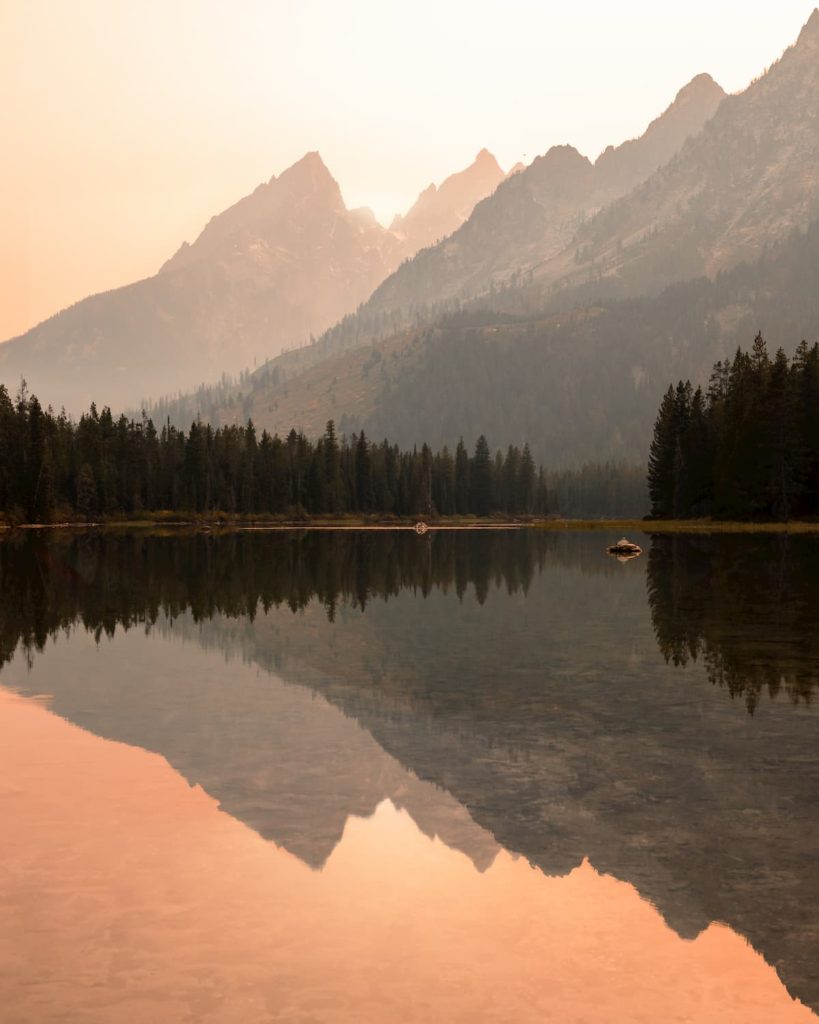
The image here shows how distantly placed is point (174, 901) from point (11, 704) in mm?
13388

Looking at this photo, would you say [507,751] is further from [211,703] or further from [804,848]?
[211,703]

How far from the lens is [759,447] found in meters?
132

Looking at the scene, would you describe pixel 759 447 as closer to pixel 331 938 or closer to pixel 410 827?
pixel 410 827

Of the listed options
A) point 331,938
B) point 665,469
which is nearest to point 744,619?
point 331,938

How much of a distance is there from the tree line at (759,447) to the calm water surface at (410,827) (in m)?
102

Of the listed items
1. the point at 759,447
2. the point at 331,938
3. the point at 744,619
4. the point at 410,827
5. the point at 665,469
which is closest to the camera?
the point at 331,938

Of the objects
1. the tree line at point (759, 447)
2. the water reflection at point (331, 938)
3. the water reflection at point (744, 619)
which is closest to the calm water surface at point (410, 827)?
the water reflection at point (331, 938)

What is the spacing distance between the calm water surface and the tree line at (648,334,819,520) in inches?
4013

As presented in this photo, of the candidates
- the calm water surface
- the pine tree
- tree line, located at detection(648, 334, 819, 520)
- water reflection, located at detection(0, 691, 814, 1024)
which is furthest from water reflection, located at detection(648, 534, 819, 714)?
the pine tree

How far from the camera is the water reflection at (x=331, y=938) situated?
31.6 ft

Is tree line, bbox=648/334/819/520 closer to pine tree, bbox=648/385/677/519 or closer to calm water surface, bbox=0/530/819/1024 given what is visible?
pine tree, bbox=648/385/677/519

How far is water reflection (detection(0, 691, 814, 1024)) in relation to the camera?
962 cm

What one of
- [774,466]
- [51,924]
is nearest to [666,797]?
[51,924]

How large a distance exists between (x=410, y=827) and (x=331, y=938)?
4170 millimetres
